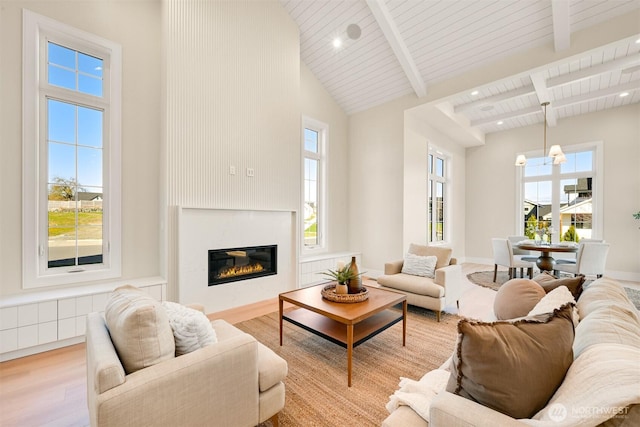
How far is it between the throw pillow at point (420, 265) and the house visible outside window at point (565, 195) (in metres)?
3.14

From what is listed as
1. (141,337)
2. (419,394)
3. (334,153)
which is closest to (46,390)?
(141,337)

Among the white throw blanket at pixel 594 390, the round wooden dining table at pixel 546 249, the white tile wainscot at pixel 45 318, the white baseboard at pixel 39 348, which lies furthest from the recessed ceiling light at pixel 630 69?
the white baseboard at pixel 39 348

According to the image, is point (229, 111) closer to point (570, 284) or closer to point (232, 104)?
point (232, 104)

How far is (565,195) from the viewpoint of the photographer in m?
6.18

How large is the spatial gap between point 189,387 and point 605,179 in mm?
7874

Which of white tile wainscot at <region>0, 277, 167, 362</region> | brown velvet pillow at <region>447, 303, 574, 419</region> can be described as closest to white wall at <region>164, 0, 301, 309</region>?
white tile wainscot at <region>0, 277, 167, 362</region>

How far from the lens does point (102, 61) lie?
3189 mm

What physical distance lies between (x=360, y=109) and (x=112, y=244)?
479cm

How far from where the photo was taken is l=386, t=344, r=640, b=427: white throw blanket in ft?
2.27

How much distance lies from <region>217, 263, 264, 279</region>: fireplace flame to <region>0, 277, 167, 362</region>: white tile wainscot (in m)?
1.24

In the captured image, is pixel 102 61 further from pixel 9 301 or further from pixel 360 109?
pixel 360 109

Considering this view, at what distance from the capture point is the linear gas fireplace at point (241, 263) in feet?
11.8

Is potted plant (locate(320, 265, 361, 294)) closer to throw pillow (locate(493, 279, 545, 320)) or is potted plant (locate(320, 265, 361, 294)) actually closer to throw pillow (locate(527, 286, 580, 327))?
throw pillow (locate(493, 279, 545, 320))

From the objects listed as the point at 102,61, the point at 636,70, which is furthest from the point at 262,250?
the point at 636,70
